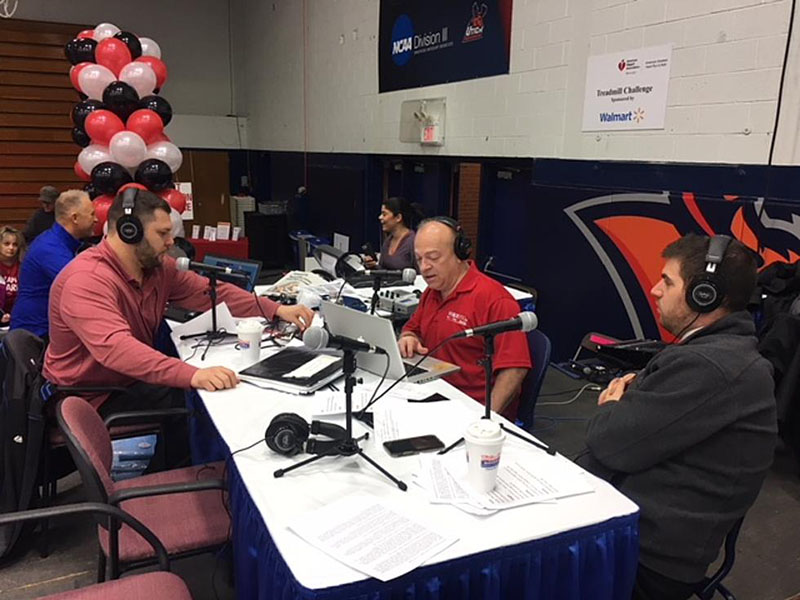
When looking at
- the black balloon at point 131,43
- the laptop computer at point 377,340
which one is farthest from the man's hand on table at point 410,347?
the black balloon at point 131,43

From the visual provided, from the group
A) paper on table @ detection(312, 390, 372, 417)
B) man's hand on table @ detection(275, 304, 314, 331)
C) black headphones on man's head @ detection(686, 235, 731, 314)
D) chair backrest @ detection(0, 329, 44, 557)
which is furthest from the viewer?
man's hand on table @ detection(275, 304, 314, 331)

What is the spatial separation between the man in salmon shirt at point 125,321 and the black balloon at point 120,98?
314cm

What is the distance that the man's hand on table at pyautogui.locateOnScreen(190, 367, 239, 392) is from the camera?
2.02 meters

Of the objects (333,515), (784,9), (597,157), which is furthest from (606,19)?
(333,515)

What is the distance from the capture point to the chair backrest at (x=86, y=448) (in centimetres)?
155

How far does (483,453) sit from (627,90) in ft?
10.2

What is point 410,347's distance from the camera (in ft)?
8.11

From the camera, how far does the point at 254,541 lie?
1.38 metres

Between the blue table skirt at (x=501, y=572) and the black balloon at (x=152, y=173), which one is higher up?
the black balloon at (x=152, y=173)

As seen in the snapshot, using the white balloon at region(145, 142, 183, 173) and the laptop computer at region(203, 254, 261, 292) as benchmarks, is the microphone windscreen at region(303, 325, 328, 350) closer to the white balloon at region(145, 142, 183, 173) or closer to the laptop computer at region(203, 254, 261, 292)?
the laptop computer at region(203, 254, 261, 292)

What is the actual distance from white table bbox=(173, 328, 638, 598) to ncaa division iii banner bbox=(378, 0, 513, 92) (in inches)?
152

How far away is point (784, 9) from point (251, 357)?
2.95 meters

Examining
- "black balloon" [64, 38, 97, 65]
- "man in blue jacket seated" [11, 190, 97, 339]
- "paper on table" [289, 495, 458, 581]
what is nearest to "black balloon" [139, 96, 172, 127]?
"black balloon" [64, 38, 97, 65]

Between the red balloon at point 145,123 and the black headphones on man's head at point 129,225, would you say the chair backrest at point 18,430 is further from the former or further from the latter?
the red balloon at point 145,123
